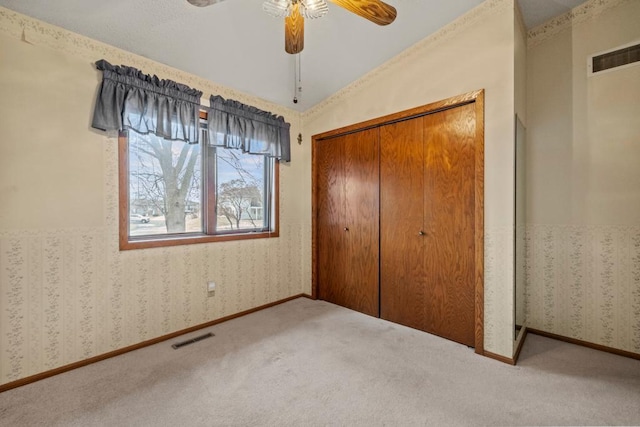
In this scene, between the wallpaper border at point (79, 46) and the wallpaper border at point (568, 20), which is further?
the wallpaper border at point (568, 20)

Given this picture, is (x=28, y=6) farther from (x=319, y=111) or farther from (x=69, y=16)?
(x=319, y=111)

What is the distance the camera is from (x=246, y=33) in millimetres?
2324

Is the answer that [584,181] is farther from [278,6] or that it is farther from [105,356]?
[105,356]

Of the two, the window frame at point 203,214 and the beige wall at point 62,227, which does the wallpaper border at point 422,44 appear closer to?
the window frame at point 203,214

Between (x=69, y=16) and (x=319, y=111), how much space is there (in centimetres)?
228

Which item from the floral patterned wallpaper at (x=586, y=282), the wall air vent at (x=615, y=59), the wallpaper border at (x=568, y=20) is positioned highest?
the wallpaper border at (x=568, y=20)

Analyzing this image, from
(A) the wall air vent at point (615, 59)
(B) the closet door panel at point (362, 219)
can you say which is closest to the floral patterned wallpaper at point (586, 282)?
(A) the wall air vent at point (615, 59)

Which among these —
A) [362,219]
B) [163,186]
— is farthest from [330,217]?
[163,186]

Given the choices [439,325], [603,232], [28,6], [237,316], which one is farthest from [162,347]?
[603,232]

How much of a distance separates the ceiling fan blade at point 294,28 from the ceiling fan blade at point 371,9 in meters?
0.23

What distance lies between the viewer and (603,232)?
2387 mm

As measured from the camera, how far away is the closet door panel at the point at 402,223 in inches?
107

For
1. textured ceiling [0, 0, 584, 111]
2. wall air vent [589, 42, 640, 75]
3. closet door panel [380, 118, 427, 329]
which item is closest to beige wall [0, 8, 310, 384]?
textured ceiling [0, 0, 584, 111]

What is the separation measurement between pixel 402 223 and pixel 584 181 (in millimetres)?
1499
